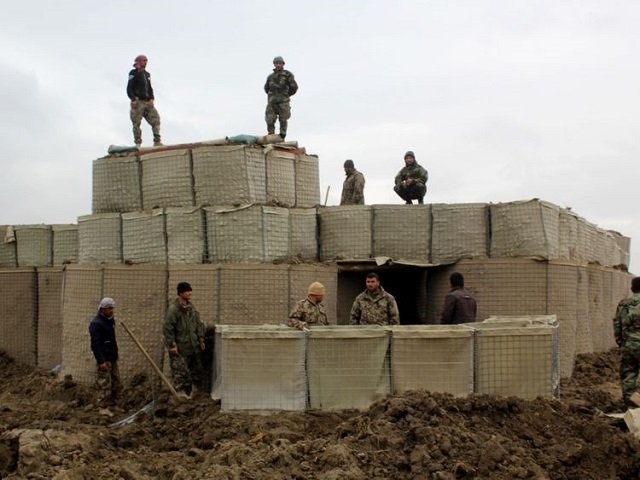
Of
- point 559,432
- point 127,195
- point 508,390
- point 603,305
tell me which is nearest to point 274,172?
point 127,195

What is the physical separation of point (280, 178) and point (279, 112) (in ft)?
8.43

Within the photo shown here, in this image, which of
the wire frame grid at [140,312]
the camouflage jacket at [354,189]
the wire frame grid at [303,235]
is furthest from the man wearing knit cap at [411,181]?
the wire frame grid at [140,312]

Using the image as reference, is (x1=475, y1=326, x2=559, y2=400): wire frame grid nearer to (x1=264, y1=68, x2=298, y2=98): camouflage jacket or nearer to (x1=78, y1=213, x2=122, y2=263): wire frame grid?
(x1=78, y1=213, x2=122, y2=263): wire frame grid

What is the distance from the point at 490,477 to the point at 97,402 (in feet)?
16.0

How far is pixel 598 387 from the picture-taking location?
367 inches

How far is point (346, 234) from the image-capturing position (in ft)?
30.6

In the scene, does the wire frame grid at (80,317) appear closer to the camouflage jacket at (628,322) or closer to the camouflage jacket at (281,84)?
the camouflage jacket at (281,84)

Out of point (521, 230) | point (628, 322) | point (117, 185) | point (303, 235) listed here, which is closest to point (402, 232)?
point (303, 235)

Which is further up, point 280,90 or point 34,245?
point 280,90

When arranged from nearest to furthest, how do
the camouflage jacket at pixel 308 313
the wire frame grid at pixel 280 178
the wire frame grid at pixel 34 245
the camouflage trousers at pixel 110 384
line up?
the camouflage jacket at pixel 308 313, the camouflage trousers at pixel 110 384, the wire frame grid at pixel 280 178, the wire frame grid at pixel 34 245

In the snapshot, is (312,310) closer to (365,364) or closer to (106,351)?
(365,364)

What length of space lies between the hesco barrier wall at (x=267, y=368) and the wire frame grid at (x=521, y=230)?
360 centimetres

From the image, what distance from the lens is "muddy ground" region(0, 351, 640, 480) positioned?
5.50 m

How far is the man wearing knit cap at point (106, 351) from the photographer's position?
8.16 metres
